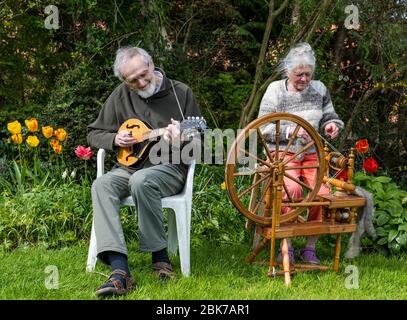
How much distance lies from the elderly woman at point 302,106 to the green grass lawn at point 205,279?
0.28m

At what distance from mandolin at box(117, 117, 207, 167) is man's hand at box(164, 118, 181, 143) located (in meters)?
0.05

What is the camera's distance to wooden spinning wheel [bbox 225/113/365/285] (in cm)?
304

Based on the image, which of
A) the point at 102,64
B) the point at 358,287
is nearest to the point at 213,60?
the point at 102,64

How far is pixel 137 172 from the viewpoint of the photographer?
322 centimetres

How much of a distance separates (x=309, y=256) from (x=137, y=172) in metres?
1.17

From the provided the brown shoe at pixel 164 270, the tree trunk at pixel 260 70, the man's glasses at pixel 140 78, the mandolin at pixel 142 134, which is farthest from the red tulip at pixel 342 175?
the tree trunk at pixel 260 70

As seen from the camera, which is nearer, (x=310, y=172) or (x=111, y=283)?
(x=111, y=283)

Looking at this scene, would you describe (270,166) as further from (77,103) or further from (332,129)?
(77,103)

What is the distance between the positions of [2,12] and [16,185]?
5.65 feet

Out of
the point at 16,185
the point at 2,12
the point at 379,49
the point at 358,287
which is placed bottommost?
the point at 358,287

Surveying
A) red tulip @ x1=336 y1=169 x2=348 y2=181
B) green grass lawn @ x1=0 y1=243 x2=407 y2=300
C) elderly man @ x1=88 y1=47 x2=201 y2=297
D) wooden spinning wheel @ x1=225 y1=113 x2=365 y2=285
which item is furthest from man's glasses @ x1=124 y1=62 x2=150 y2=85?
red tulip @ x1=336 y1=169 x2=348 y2=181

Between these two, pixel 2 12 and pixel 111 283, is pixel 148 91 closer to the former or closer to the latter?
pixel 111 283

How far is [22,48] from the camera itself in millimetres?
5590

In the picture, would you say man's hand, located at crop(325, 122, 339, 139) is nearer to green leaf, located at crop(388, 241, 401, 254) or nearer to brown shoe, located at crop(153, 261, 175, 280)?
green leaf, located at crop(388, 241, 401, 254)
